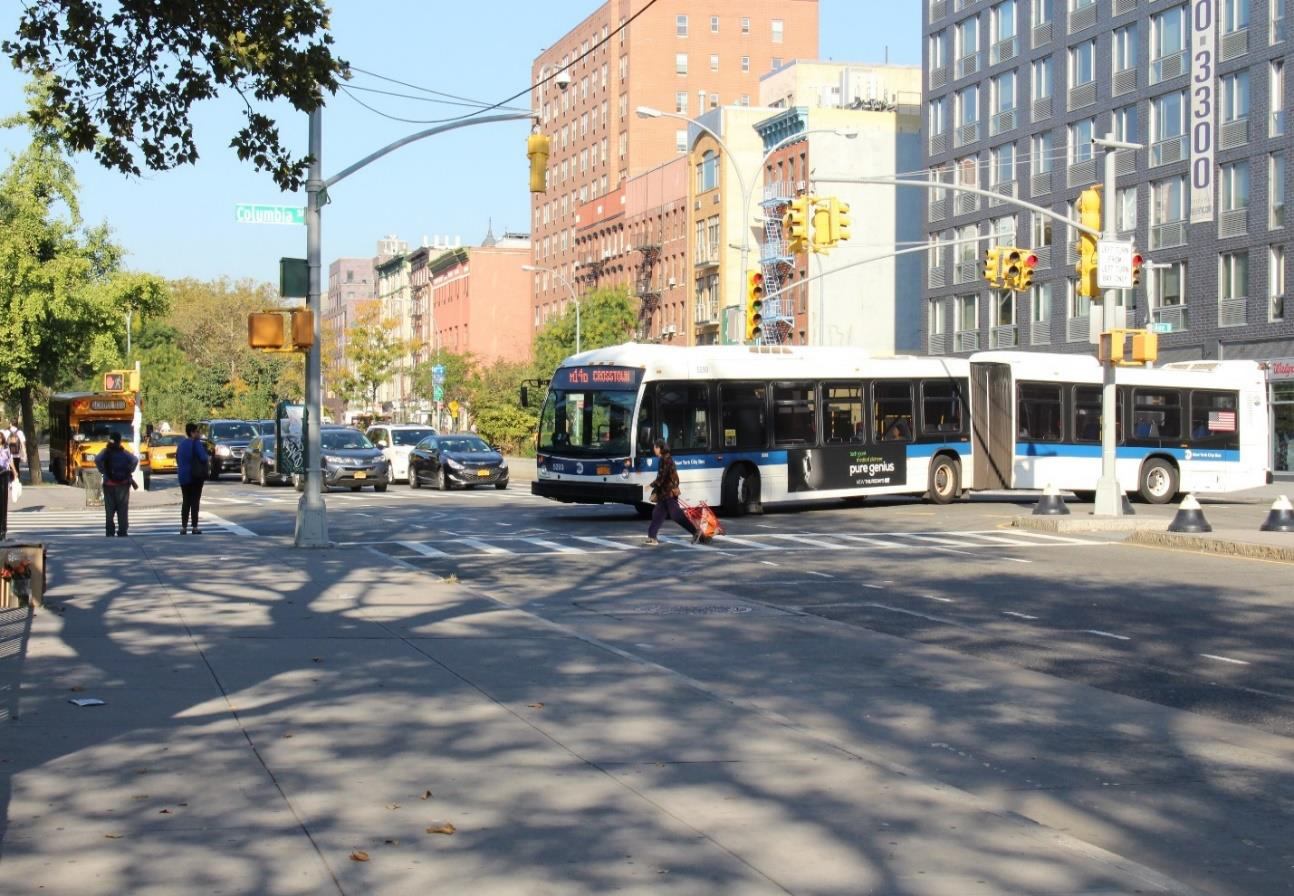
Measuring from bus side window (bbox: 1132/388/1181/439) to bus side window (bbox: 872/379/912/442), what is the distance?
5.47m

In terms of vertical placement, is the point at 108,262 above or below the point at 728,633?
above

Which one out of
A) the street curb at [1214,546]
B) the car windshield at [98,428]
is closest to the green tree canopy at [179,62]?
the street curb at [1214,546]

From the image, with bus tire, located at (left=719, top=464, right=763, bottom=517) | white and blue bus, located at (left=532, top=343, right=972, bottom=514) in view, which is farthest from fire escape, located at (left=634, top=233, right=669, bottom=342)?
bus tire, located at (left=719, top=464, right=763, bottom=517)

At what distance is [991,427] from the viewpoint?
3503cm

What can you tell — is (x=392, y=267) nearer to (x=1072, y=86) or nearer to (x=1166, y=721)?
(x=1072, y=86)

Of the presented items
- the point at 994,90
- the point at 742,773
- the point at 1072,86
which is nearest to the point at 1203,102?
the point at 1072,86

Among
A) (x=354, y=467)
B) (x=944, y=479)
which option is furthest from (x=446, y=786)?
(x=354, y=467)

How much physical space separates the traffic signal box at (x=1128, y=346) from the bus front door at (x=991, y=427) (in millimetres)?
6530

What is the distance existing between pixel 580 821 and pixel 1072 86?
56696mm

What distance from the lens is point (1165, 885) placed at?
620 cm

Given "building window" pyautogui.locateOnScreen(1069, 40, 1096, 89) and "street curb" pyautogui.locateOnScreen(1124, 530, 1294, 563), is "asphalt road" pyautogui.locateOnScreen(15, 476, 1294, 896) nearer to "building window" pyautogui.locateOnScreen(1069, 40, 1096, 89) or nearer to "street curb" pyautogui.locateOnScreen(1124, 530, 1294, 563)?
"street curb" pyautogui.locateOnScreen(1124, 530, 1294, 563)

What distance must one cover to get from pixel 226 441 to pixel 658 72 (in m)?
62.9

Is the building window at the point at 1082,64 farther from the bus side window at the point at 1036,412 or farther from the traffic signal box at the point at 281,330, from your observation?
the traffic signal box at the point at 281,330

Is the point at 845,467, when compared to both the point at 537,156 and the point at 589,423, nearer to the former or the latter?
the point at 589,423
